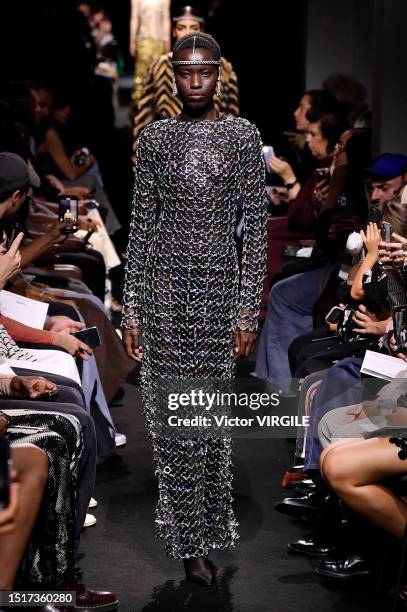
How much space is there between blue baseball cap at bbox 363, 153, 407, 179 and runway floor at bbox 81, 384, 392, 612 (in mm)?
1231

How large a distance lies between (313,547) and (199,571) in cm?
44

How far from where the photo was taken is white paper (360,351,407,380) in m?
Answer: 4.18

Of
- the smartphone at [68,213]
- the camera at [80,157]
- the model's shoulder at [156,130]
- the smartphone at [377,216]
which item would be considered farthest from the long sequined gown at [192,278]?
the camera at [80,157]

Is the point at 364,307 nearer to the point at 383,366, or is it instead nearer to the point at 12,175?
the point at 383,366

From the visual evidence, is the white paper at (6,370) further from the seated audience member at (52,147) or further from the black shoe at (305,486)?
the seated audience member at (52,147)

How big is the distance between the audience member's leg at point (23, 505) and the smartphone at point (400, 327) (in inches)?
44.7

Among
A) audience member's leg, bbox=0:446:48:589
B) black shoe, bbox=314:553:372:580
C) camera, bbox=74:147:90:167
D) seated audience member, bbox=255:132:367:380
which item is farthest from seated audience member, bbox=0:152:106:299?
black shoe, bbox=314:553:372:580

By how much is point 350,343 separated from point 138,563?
126cm

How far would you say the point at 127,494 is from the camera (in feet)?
15.7

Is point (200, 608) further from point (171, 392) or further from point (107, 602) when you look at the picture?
→ point (171, 392)

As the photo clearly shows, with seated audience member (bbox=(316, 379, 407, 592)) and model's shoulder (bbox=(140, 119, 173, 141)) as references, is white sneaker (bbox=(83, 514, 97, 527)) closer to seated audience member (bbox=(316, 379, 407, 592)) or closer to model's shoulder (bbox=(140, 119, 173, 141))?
seated audience member (bbox=(316, 379, 407, 592))

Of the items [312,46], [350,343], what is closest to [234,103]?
[312,46]

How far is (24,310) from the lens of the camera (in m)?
4.77

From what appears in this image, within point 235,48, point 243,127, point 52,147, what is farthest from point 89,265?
point 235,48
